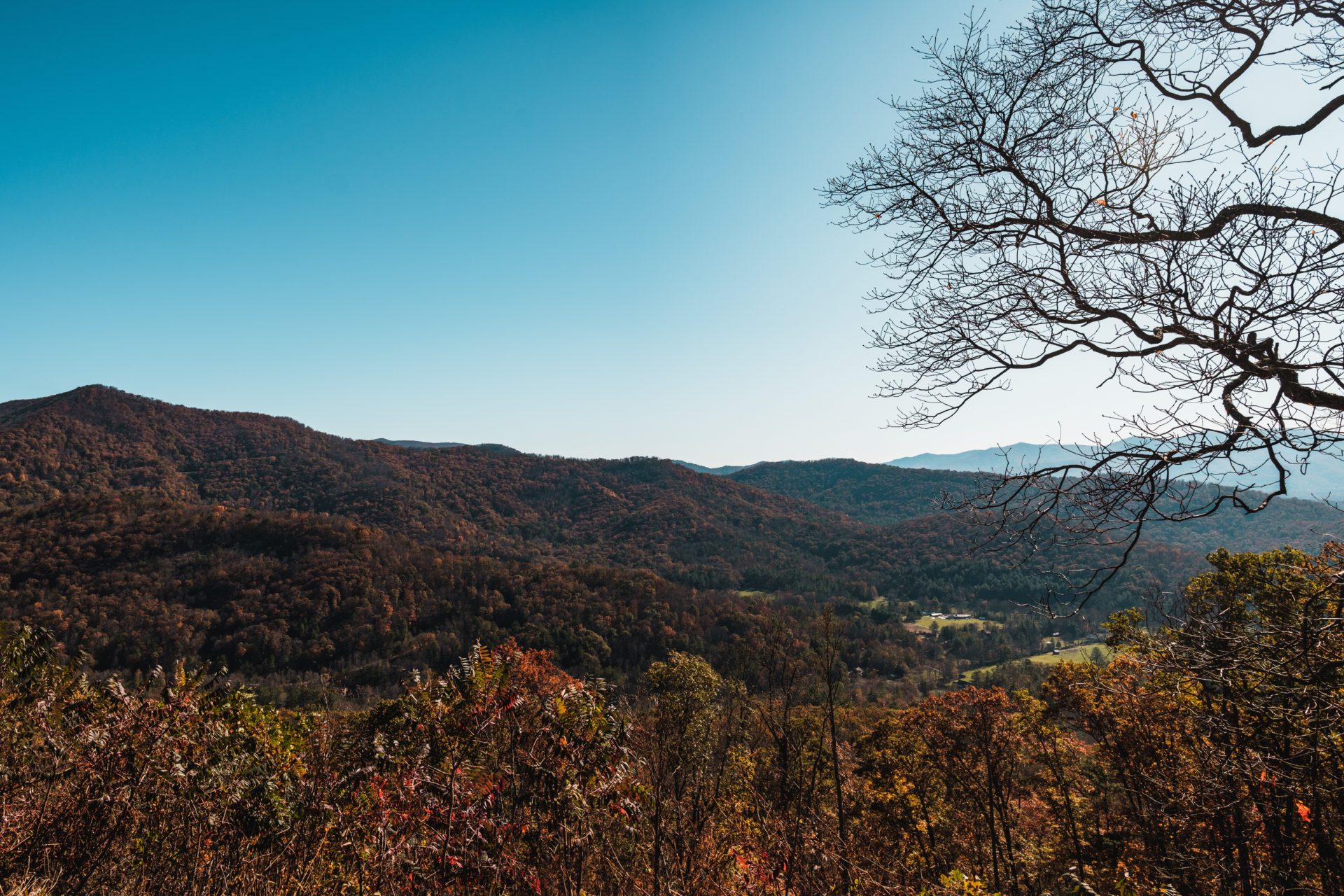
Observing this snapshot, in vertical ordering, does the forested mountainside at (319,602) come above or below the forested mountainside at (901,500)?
below

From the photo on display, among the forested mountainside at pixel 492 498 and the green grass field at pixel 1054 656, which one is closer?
the green grass field at pixel 1054 656

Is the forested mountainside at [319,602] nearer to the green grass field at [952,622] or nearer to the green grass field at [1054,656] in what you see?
the green grass field at [1054,656]

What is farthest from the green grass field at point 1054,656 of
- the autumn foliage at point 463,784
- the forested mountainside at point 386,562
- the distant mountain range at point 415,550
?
the autumn foliage at point 463,784

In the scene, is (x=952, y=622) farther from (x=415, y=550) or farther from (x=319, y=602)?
(x=319, y=602)

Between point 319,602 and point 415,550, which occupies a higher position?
point 415,550

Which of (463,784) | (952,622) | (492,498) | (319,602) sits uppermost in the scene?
(463,784)

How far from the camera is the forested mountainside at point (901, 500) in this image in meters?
67.4

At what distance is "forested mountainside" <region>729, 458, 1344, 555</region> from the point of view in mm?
67438

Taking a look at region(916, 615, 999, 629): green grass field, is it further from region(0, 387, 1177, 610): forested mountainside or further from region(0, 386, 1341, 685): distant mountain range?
region(0, 386, 1341, 685): distant mountain range

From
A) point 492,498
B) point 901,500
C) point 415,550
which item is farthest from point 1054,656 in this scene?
point 492,498

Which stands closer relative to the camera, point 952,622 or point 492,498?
point 952,622

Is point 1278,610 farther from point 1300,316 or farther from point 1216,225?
point 1216,225

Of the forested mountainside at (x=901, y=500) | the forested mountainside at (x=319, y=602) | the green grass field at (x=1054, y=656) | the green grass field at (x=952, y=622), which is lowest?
the green grass field at (x=952, y=622)

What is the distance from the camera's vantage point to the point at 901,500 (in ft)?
499
